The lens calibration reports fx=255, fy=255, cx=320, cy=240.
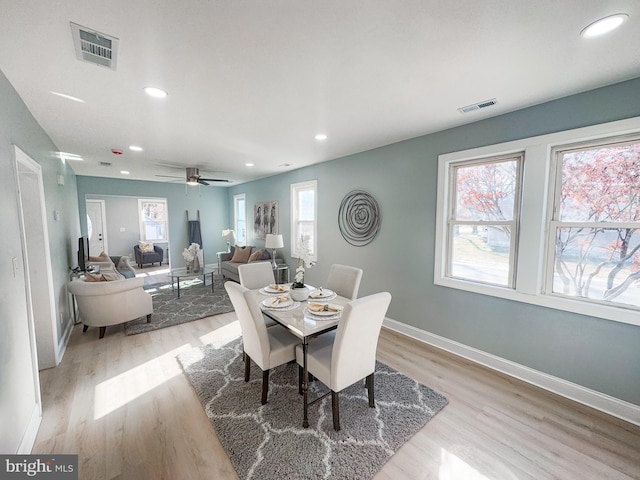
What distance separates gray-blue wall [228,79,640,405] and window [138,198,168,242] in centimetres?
672

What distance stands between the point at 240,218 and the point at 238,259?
1.83 meters

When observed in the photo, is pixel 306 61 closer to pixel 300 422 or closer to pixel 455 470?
pixel 300 422

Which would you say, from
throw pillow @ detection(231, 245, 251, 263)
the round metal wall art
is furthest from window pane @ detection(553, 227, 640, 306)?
throw pillow @ detection(231, 245, 251, 263)

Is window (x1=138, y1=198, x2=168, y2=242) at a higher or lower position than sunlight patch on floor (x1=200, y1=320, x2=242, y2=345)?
higher

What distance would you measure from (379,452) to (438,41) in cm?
254

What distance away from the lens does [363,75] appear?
1.76m

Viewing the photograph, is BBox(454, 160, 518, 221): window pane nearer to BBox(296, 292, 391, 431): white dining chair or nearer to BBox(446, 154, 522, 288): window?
BBox(446, 154, 522, 288): window

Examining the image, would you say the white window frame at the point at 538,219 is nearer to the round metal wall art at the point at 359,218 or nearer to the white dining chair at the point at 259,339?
the round metal wall art at the point at 359,218

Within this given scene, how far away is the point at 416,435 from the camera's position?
5.99 ft

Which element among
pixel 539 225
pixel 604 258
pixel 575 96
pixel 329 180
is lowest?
pixel 604 258

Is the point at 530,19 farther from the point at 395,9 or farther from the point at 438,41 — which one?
the point at 395,9

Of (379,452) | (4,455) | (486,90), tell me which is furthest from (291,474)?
(486,90)

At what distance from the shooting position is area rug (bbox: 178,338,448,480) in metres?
1.60

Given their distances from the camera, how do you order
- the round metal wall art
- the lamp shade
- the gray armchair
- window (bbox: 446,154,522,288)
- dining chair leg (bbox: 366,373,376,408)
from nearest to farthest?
dining chair leg (bbox: 366,373,376,408), window (bbox: 446,154,522,288), the round metal wall art, the lamp shade, the gray armchair
